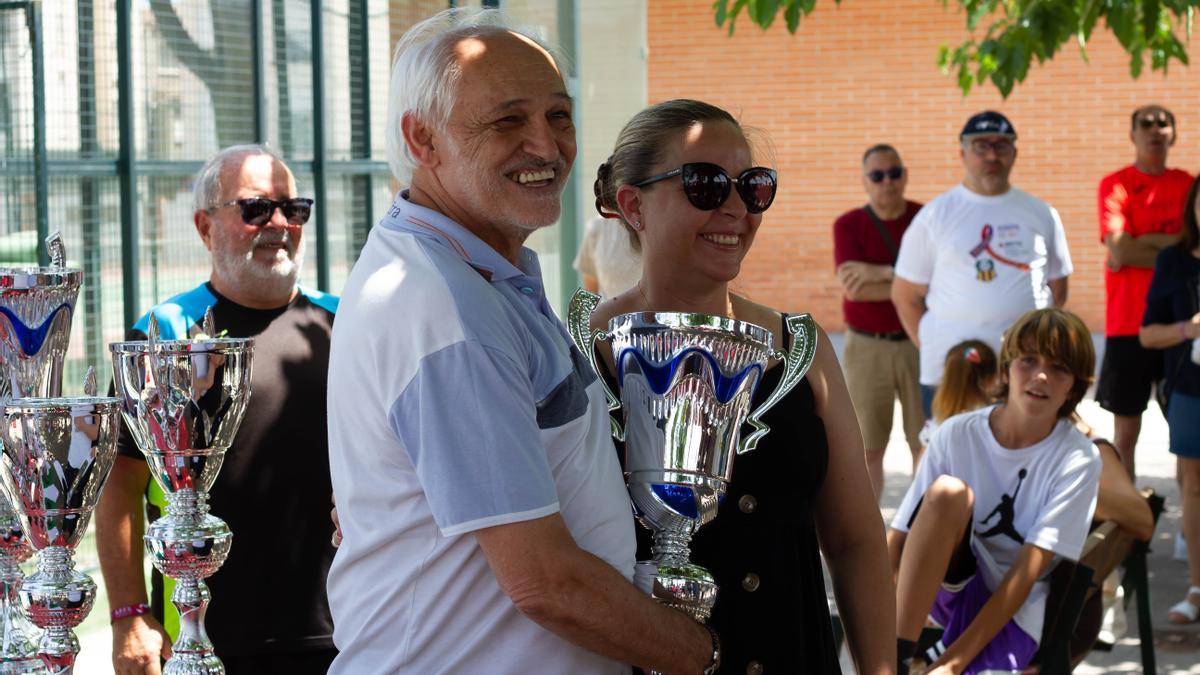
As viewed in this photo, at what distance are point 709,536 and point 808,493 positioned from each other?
0.20 m

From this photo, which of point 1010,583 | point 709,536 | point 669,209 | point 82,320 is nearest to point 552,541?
point 709,536

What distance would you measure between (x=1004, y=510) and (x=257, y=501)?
2440 millimetres

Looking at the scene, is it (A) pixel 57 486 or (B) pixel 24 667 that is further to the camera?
(B) pixel 24 667

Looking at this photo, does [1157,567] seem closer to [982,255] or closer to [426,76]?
[982,255]

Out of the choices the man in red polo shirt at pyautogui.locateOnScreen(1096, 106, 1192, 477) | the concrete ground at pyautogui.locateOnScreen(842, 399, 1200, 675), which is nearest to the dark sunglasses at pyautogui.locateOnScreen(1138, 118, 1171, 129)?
the man in red polo shirt at pyautogui.locateOnScreen(1096, 106, 1192, 477)

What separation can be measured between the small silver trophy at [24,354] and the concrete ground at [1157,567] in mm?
3795

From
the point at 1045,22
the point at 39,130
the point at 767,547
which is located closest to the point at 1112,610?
the point at 1045,22

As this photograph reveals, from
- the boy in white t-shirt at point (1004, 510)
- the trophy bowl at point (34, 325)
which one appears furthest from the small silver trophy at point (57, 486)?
the boy in white t-shirt at point (1004, 510)

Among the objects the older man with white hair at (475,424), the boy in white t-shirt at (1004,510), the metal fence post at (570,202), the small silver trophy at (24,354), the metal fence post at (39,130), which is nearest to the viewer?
the older man with white hair at (475,424)

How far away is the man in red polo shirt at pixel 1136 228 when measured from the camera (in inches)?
325

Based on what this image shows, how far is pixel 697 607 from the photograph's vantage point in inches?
84.0

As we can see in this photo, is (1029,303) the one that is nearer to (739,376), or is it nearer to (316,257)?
(316,257)

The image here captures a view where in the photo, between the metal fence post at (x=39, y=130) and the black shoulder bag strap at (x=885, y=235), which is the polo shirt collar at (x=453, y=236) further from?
the black shoulder bag strap at (x=885, y=235)

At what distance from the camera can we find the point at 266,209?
3775mm
